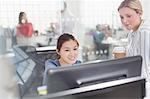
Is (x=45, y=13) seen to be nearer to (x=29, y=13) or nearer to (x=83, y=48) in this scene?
(x=29, y=13)

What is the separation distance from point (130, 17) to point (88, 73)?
772 mm

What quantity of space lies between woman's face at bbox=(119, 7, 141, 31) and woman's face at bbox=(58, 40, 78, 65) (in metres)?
0.32

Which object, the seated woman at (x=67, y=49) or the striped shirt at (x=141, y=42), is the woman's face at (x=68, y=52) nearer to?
the seated woman at (x=67, y=49)

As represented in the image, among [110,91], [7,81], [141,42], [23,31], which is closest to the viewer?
[110,91]

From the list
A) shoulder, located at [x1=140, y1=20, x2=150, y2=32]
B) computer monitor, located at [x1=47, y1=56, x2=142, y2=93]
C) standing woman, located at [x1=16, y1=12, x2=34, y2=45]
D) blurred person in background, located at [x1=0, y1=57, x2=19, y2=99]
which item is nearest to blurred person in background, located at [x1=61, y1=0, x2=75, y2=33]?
standing woman, located at [x1=16, y1=12, x2=34, y2=45]

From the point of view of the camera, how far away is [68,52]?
60.4 inches

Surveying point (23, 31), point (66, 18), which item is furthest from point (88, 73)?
point (66, 18)

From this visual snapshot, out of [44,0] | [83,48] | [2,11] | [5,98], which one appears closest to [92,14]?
[83,48]

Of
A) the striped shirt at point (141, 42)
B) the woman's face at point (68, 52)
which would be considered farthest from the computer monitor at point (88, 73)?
the woman's face at point (68, 52)

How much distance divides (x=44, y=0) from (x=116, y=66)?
311 centimetres

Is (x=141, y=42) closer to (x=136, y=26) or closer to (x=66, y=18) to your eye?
(x=136, y=26)

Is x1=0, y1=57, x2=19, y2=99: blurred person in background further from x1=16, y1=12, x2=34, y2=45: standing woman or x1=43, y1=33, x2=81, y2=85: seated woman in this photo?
x1=16, y1=12, x2=34, y2=45: standing woman

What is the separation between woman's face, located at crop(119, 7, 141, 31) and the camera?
1.46 meters

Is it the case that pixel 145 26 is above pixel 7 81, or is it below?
above
